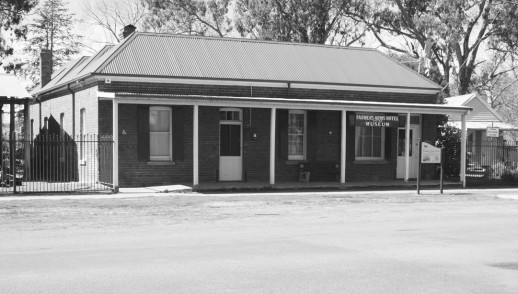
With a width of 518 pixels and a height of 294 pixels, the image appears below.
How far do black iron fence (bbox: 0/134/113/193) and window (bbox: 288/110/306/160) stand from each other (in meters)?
6.62

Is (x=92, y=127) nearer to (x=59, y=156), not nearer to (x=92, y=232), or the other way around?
(x=59, y=156)

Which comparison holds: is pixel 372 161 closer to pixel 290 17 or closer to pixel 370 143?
pixel 370 143

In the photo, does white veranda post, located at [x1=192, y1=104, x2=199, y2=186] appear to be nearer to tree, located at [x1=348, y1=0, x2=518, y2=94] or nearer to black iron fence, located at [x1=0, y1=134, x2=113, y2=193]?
black iron fence, located at [x1=0, y1=134, x2=113, y2=193]

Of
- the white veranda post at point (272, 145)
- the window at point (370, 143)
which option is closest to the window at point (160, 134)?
the white veranda post at point (272, 145)

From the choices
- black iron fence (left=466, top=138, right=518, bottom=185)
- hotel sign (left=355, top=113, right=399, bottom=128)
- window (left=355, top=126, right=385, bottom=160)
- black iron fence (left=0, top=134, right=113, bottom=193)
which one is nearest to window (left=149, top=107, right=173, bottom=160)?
black iron fence (left=0, top=134, right=113, bottom=193)

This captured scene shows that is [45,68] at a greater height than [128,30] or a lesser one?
lesser

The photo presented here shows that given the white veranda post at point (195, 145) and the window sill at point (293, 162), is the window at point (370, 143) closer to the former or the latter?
the window sill at point (293, 162)

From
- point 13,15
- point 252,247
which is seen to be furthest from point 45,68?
point 252,247

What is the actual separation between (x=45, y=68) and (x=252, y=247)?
2437 cm

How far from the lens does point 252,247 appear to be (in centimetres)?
997

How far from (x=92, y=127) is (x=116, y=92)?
1973 millimetres

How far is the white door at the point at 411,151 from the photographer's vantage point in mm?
25491

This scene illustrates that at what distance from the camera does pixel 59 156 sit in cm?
2525

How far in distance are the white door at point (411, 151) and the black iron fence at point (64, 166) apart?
1125cm
